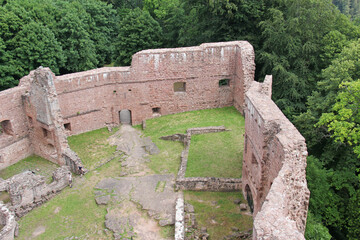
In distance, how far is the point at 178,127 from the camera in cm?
2212

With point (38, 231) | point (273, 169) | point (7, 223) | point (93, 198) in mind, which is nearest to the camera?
point (273, 169)

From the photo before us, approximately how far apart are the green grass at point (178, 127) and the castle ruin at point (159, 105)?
66 centimetres

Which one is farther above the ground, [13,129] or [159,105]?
[13,129]

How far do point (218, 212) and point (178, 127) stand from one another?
7784 mm

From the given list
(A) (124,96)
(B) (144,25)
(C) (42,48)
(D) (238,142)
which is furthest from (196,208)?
(B) (144,25)

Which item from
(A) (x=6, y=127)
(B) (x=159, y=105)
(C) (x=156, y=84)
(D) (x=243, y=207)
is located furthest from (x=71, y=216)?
(C) (x=156, y=84)

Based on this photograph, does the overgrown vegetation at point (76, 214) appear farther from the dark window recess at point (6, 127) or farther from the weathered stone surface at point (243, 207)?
the weathered stone surface at point (243, 207)

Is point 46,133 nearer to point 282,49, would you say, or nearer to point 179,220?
point 179,220

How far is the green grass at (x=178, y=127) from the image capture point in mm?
19188

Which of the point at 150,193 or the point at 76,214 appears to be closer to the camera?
the point at 76,214

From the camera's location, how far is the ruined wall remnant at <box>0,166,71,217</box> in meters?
15.8

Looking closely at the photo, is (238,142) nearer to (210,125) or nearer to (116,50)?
(210,125)

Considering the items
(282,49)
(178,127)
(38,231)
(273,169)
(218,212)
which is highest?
(282,49)

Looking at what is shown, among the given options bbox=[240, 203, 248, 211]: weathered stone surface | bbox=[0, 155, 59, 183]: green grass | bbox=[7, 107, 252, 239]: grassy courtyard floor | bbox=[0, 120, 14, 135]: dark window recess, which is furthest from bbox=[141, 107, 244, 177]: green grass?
bbox=[0, 120, 14, 135]: dark window recess
